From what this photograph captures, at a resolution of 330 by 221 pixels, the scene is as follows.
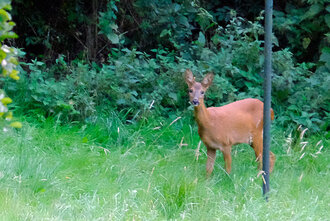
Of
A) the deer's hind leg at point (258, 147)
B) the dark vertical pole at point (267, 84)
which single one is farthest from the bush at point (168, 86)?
the dark vertical pole at point (267, 84)

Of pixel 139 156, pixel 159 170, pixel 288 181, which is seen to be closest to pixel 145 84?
pixel 139 156

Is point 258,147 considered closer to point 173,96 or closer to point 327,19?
point 173,96

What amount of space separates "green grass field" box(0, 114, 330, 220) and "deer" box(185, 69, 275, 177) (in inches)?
8.8

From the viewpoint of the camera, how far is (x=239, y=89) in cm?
827

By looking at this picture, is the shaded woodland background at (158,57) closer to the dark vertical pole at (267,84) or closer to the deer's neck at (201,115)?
the deer's neck at (201,115)

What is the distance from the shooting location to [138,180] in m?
5.22

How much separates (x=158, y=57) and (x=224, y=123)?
3.55 metres

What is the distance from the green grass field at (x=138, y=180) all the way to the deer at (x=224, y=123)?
8.8 inches

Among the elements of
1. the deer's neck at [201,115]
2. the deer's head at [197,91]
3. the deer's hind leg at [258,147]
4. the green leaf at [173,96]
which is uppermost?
the deer's head at [197,91]

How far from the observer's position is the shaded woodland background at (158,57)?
24.5 ft

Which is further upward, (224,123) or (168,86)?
(224,123)

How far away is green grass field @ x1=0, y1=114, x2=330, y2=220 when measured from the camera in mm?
4402

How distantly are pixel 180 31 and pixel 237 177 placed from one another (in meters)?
4.21

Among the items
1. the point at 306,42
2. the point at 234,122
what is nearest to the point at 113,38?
the point at 306,42
